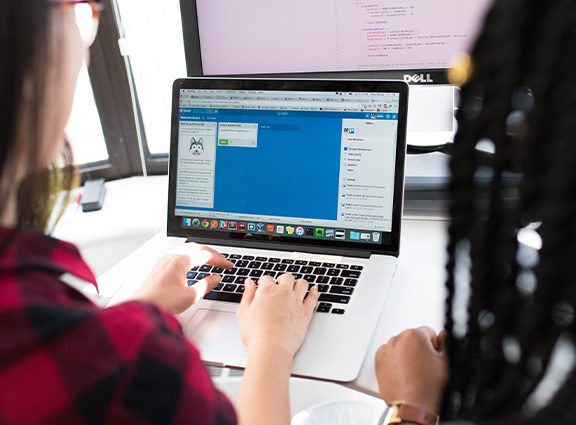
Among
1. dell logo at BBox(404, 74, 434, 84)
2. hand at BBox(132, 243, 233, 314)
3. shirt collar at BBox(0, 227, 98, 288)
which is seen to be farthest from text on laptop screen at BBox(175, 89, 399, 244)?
shirt collar at BBox(0, 227, 98, 288)

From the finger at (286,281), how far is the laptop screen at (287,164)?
12 centimetres

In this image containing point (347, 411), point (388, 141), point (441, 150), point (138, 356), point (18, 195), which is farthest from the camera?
point (441, 150)

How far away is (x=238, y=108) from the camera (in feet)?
2.95

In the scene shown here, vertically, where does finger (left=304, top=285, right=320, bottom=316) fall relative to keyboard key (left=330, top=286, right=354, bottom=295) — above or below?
above

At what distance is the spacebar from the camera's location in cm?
78

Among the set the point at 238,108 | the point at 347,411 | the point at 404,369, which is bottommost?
the point at 347,411

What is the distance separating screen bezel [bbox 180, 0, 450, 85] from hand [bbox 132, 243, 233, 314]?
0.44 meters

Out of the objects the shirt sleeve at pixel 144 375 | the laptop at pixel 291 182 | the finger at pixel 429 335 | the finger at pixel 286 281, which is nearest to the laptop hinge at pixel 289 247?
the laptop at pixel 291 182

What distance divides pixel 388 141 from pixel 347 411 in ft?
1.51

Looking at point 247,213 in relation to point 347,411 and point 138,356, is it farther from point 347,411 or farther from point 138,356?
point 138,356

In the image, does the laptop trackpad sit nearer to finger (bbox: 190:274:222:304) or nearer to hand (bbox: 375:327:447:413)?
finger (bbox: 190:274:222:304)

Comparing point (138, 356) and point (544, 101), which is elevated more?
point (544, 101)

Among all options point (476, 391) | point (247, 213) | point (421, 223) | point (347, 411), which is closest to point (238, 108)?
point (247, 213)

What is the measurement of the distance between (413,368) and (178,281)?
1.12ft
